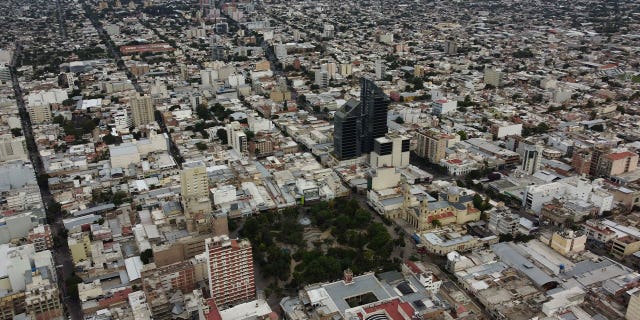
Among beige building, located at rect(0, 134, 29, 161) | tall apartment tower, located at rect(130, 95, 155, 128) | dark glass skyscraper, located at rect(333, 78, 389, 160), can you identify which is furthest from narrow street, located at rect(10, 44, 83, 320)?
dark glass skyscraper, located at rect(333, 78, 389, 160)

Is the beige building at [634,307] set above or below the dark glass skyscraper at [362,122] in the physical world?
below

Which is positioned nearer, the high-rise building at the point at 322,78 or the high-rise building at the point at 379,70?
the high-rise building at the point at 322,78

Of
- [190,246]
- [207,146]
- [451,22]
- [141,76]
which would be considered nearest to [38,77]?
[141,76]

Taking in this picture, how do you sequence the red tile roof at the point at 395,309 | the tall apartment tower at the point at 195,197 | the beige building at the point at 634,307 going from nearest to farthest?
1. the red tile roof at the point at 395,309
2. the beige building at the point at 634,307
3. the tall apartment tower at the point at 195,197

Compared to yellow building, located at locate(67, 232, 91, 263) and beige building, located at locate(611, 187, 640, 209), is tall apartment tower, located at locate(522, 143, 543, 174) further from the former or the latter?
yellow building, located at locate(67, 232, 91, 263)

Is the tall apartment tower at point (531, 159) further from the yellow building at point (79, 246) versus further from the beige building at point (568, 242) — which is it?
the yellow building at point (79, 246)

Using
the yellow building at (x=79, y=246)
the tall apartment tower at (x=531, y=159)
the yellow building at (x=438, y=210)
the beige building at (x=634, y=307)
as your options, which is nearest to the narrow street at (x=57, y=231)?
the yellow building at (x=79, y=246)

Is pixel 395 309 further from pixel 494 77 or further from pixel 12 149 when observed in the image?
pixel 494 77

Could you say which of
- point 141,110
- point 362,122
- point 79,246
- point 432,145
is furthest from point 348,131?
point 141,110
